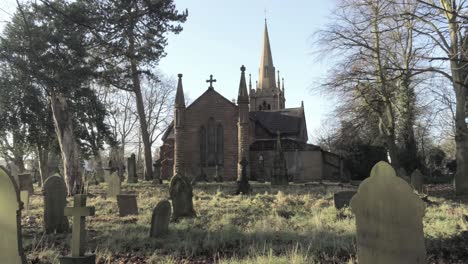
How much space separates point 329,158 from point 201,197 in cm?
2197

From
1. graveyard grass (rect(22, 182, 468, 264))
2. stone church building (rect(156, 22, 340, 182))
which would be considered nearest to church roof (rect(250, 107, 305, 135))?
stone church building (rect(156, 22, 340, 182))

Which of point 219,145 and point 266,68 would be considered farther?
point 266,68

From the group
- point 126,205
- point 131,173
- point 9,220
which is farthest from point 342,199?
point 131,173

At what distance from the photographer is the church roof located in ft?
135

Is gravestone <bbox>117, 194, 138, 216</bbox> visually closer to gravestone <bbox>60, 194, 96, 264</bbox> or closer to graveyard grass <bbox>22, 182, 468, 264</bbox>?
graveyard grass <bbox>22, 182, 468, 264</bbox>

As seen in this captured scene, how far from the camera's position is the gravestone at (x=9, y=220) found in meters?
4.49

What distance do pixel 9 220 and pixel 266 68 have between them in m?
54.2

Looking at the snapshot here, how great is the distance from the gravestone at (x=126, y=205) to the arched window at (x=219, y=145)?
77.6 ft

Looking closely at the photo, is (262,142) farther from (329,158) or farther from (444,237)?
(444,237)

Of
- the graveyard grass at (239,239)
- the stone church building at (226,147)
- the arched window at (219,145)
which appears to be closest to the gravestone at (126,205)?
the graveyard grass at (239,239)

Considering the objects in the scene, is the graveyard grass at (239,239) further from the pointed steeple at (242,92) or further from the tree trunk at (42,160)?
the pointed steeple at (242,92)

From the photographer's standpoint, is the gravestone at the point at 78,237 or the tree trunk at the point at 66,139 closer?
the gravestone at the point at 78,237

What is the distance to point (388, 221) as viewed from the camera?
4.46 meters

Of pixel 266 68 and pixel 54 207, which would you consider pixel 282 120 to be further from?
pixel 54 207
